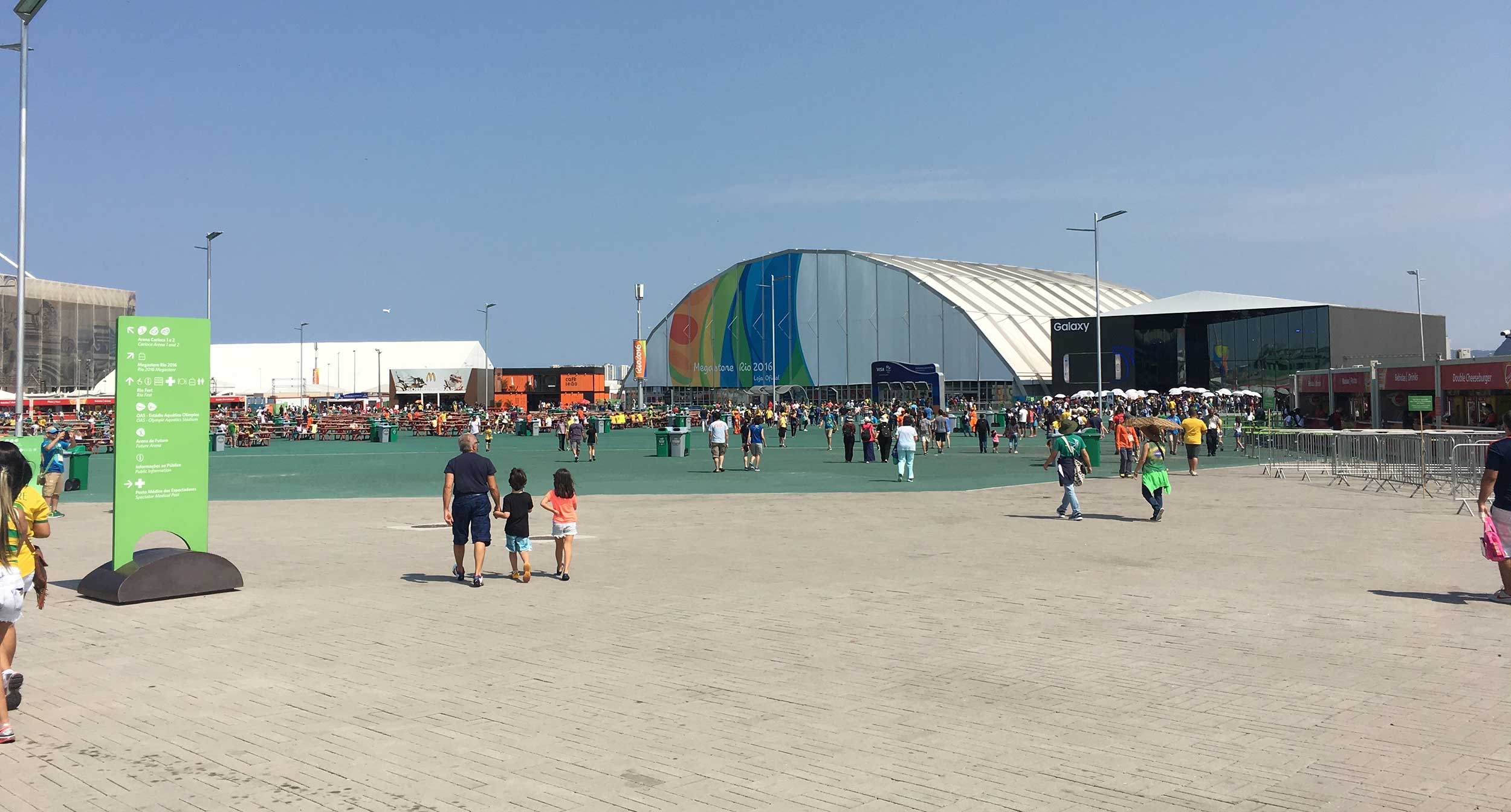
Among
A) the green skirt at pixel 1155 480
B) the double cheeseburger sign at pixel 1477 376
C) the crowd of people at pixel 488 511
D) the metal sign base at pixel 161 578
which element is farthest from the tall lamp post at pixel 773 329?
the metal sign base at pixel 161 578

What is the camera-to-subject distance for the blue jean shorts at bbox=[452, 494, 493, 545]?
11.6m

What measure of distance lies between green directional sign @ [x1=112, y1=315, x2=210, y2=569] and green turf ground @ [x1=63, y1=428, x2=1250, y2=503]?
1196 centimetres

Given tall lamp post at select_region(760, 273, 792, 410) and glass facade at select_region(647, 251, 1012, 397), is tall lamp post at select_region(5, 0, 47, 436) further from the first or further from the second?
tall lamp post at select_region(760, 273, 792, 410)

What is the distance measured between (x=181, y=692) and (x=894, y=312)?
70442 mm

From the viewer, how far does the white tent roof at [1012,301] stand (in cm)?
7325

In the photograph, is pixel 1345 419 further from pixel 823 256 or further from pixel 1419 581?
pixel 823 256

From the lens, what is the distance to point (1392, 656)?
779 centimetres

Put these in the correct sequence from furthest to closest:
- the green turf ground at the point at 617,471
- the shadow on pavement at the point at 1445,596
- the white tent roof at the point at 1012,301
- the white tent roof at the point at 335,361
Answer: the white tent roof at the point at 335,361
the white tent roof at the point at 1012,301
the green turf ground at the point at 617,471
the shadow on pavement at the point at 1445,596

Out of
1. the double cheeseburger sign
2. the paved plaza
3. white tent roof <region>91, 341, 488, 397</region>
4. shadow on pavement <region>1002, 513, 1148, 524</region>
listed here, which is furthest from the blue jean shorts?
white tent roof <region>91, 341, 488, 397</region>

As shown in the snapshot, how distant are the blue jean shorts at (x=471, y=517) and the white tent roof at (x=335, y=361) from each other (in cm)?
10981

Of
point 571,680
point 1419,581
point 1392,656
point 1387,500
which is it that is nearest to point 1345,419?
point 1387,500

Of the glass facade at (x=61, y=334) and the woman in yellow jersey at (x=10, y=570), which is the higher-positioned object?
the glass facade at (x=61, y=334)

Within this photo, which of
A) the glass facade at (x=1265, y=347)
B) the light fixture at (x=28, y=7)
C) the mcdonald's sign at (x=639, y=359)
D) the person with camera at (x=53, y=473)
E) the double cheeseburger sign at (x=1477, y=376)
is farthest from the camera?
the mcdonald's sign at (x=639, y=359)

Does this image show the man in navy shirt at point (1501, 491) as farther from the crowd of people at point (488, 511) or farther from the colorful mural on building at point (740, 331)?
the colorful mural on building at point (740, 331)
